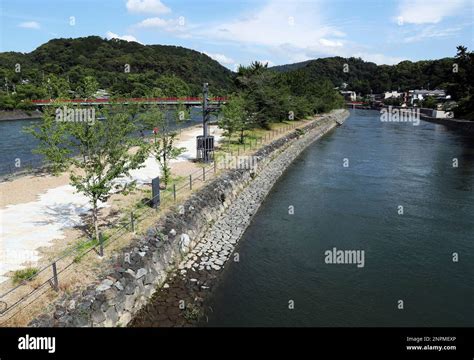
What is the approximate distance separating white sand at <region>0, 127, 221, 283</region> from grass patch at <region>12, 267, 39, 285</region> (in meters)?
0.38

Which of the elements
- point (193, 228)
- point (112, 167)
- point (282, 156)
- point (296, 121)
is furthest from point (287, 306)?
point (296, 121)

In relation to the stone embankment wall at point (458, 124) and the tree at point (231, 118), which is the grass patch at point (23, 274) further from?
Answer: the stone embankment wall at point (458, 124)

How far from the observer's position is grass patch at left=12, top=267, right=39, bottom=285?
10.1 metres

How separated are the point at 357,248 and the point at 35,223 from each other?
14016 millimetres

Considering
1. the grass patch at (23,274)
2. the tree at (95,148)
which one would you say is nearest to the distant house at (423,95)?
the tree at (95,148)

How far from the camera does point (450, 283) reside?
13.9 meters

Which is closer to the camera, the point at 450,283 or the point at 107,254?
the point at 107,254

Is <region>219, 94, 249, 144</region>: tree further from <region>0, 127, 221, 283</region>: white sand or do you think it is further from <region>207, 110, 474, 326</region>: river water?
<region>0, 127, 221, 283</region>: white sand

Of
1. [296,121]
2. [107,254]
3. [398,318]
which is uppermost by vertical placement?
[296,121]

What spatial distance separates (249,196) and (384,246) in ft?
31.1

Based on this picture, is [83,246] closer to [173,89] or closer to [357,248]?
[357,248]

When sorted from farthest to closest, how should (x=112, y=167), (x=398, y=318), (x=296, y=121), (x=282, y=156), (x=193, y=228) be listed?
(x=296, y=121) < (x=282, y=156) < (x=193, y=228) < (x=112, y=167) < (x=398, y=318)

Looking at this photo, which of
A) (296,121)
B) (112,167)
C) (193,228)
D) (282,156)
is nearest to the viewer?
(112,167)
